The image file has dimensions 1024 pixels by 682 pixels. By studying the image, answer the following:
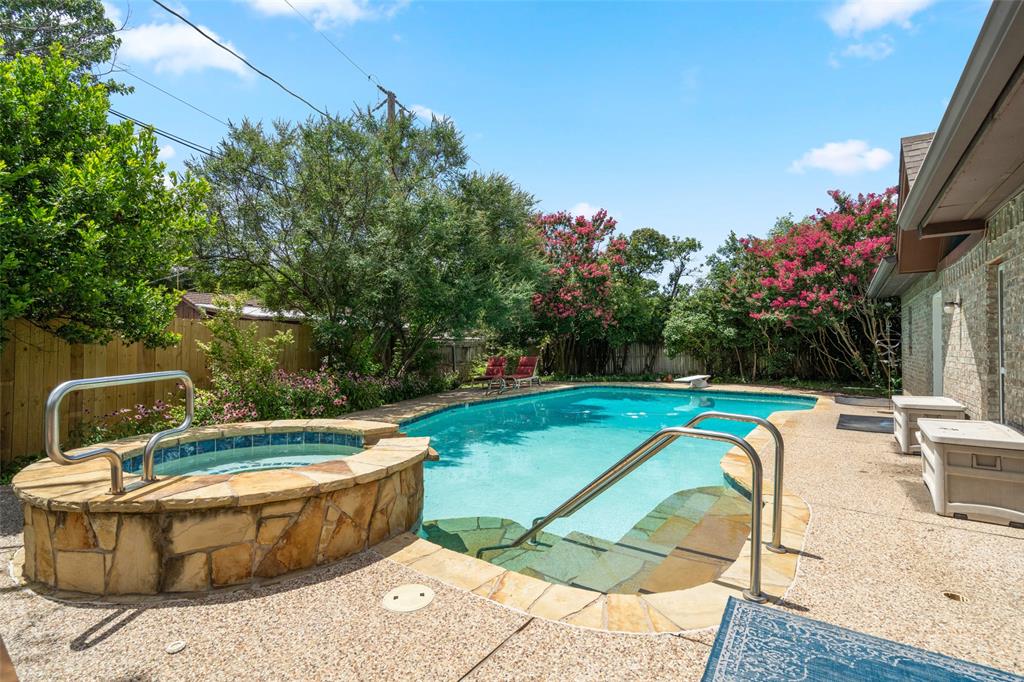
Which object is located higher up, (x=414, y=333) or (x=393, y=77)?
(x=393, y=77)

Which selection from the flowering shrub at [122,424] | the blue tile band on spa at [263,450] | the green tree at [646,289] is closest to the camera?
the blue tile band on spa at [263,450]

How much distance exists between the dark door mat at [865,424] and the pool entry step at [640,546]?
3996mm

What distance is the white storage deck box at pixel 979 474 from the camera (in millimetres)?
3398

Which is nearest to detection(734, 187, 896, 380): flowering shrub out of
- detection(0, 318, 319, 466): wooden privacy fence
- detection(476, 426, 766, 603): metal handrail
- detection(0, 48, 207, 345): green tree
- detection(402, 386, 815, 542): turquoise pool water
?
detection(402, 386, 815, 542): turquoise pool water

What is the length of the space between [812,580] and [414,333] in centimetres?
1060

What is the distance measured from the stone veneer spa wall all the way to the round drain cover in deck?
673mm

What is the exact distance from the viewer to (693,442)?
805cm

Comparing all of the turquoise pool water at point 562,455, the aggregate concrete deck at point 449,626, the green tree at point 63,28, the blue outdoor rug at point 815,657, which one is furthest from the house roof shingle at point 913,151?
the green tree at point 63,28

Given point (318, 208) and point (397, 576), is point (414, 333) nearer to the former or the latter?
point (318, 208)

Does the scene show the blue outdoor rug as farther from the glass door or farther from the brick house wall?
the glass door

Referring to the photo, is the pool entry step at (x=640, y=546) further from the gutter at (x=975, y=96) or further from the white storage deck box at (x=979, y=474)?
the gutter at (x=975, y=96)

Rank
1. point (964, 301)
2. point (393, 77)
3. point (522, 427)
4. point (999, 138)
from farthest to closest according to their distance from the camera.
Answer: point (393, 77) → point (522, 427) → point (964, 301) → point (999, 138)

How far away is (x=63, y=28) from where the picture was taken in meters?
12.7

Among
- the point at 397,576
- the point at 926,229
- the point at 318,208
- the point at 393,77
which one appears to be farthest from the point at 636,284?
the point at 397,576
